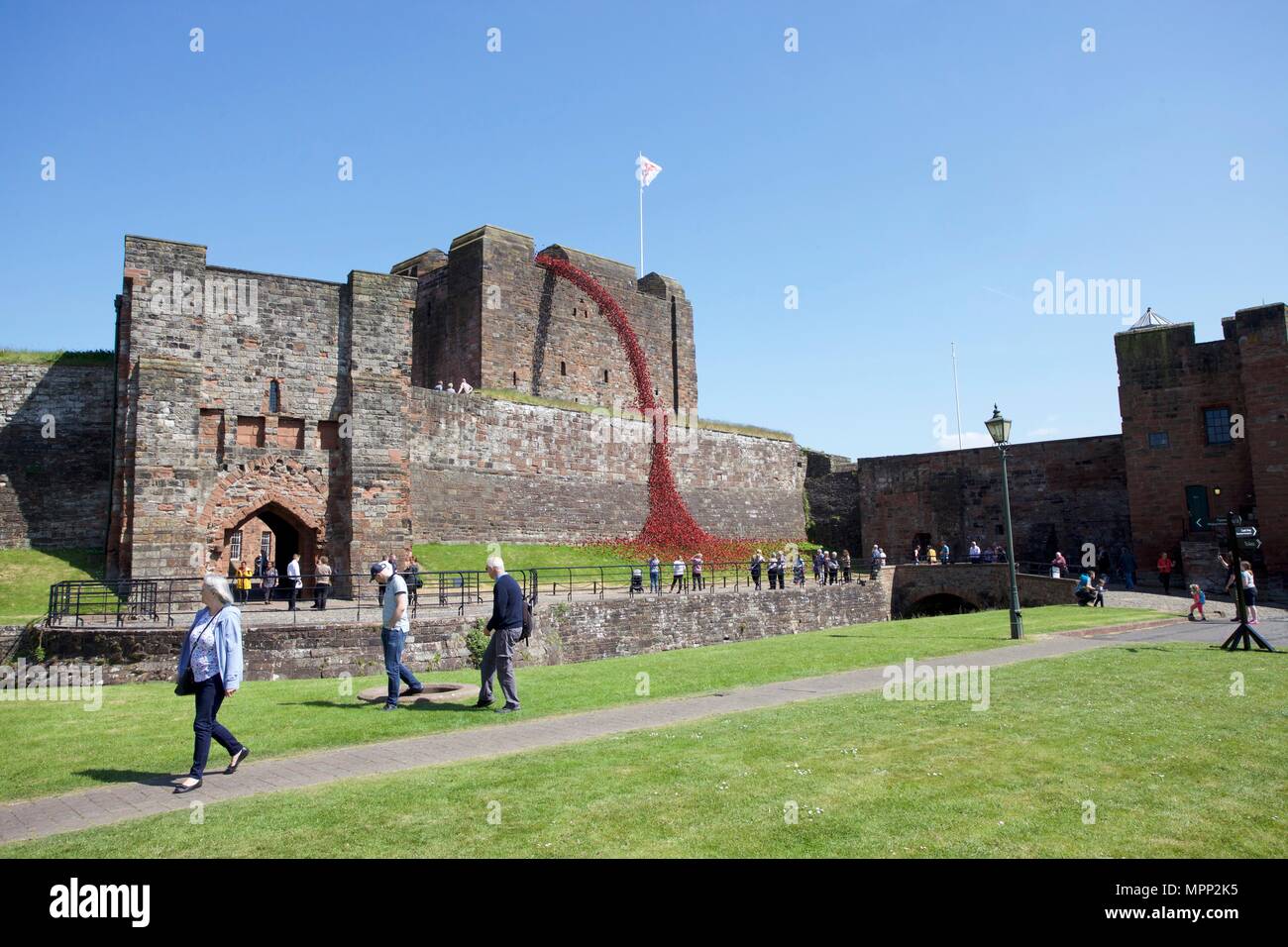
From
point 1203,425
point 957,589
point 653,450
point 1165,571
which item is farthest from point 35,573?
point 1203,425

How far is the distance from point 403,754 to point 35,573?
752 inches

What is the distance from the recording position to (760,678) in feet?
40.4

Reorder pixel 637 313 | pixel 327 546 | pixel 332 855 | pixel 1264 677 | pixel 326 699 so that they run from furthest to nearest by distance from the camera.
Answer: pixel 637 313 < pixel 327 546 < pixel 326 699 < pixel 1264 677 < pixel 332 855

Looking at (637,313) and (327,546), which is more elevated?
(637,313)

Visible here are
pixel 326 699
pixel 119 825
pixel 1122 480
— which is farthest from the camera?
pixel 1122 480

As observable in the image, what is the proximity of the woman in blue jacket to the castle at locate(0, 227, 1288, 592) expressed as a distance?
14.8 m

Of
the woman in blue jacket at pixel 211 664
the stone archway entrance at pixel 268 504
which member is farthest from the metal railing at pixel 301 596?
the woman in blue jacket at pixel 211 664

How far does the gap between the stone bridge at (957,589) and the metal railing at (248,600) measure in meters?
17.8

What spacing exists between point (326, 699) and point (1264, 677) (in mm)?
11600

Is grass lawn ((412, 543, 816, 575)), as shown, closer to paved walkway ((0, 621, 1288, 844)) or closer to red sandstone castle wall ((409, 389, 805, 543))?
red sandstone castle wall ((409, 389, 805, 543))

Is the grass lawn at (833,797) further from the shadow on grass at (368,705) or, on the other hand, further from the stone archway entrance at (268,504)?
the stone archway entrance at (268,504)

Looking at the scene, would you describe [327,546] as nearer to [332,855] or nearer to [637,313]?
[332,855]

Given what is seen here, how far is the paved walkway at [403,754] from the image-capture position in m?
6.23
